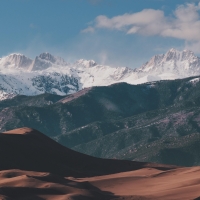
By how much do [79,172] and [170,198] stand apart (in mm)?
46096

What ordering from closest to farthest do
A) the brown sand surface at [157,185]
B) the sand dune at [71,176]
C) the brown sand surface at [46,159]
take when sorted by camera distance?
1. the sand dune at [71,176]
2. the brown sand surface at [157,185]
3. the brown sand surface at [46,159]

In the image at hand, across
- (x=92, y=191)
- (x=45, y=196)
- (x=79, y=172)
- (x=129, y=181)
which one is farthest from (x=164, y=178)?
(x=45, y=196)

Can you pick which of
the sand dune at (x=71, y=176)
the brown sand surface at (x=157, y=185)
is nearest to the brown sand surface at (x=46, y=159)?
the sand dune at (x=71, y=176)

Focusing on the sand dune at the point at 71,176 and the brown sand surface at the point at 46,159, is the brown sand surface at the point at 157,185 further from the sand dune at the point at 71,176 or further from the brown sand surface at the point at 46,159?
the brown sand surface at the point at 46,159

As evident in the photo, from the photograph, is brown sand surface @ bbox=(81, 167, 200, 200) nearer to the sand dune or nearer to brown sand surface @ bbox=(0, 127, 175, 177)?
the sand dune

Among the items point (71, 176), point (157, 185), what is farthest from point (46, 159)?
point (157, 185)

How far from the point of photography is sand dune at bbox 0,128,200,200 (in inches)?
4013

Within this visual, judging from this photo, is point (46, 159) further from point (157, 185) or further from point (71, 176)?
point (157, 185)

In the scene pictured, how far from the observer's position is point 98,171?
154 meters

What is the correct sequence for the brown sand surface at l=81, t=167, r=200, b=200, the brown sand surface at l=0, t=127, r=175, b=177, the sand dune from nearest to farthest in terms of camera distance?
the sand dune, the brown sand surface at l=81, t=167, r=200, b=200, the brown sand surface at l=0, t=127, r=175, b=177

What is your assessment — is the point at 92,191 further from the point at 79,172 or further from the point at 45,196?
the point at 79,172

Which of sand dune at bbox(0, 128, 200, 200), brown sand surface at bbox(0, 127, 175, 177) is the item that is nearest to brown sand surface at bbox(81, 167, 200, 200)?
sand dune at bbox(0, 128, 200, 200)

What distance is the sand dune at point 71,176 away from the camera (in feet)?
334

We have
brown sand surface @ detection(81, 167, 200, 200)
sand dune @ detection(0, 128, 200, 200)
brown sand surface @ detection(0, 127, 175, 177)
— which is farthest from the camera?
brown sand surface @ detection(0, 127, 175, 177)
